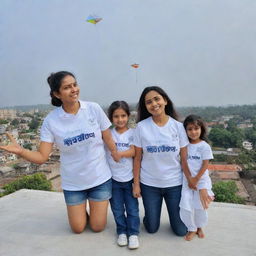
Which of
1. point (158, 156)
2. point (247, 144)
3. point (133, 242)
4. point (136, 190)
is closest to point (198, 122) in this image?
point (158, 156)

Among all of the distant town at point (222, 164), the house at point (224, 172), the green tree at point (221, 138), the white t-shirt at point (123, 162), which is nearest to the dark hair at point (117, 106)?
the white t-shirt at point (123, 162)

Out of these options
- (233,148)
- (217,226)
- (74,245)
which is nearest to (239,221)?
(217,226)

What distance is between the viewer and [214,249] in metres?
1.59

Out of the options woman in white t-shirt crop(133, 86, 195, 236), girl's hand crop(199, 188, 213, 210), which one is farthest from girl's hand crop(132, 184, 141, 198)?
girl's hand crop(199, 188, 213, 210)

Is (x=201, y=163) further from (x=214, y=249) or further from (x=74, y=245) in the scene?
(x=74, y=245)

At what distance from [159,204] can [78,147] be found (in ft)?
2.13

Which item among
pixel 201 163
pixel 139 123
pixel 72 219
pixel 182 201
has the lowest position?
pixel 72 219

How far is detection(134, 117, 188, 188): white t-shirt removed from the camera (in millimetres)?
1633

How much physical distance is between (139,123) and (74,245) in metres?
0.88

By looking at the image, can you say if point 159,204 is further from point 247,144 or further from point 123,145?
point 247,144

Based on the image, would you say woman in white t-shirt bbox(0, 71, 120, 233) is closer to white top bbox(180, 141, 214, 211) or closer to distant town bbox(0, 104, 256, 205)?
white top bbox(180, 141, 214, 211)

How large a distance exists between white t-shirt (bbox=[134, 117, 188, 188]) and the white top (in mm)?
67

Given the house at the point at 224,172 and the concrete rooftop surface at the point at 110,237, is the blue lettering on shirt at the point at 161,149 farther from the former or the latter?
the house at the point at 224,172

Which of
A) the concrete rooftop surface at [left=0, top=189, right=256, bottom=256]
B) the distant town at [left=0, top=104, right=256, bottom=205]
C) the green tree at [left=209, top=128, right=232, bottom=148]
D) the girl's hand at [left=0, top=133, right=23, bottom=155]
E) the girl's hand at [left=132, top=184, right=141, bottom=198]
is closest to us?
the girl's hand at [left=0, top=133, right=23, bottom=155]
